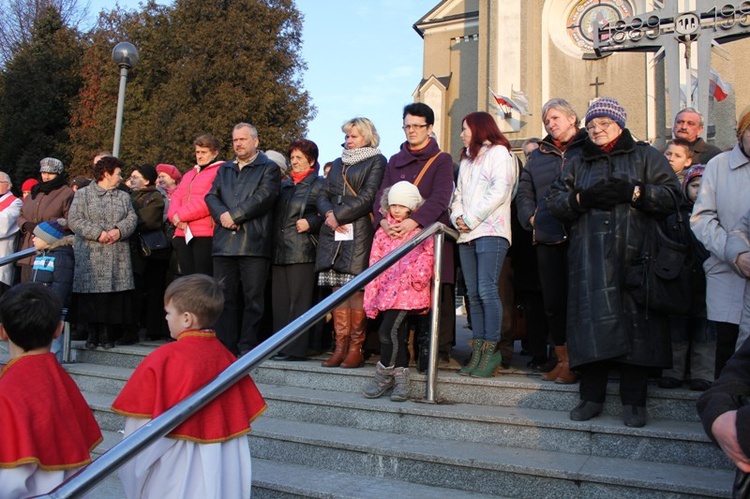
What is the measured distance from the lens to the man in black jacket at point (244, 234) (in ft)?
18.9

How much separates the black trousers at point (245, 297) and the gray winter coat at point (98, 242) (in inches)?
40.6

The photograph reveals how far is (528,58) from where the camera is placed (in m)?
22.5

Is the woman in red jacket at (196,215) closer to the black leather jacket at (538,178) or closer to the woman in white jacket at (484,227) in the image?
the woman in white jacket at (484,227)

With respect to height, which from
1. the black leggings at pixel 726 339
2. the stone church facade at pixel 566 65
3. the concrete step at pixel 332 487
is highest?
the stone church facade at pixel 566 65

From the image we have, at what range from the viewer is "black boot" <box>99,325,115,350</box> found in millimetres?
6344

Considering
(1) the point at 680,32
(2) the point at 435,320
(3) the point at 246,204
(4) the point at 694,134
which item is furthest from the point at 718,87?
(2) the point at 435,320

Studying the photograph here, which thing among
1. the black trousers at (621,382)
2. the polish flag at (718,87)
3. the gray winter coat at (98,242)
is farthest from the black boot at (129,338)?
the polish flag at (718,87)

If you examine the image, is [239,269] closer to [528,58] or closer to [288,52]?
[528,58]

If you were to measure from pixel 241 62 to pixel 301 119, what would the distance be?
2967 millimetres

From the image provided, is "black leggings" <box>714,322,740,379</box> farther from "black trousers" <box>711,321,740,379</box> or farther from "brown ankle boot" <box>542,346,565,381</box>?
"brown ankle boot" <box>542,346,565,381</box>

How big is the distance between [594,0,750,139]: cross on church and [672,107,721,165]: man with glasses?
10419mm

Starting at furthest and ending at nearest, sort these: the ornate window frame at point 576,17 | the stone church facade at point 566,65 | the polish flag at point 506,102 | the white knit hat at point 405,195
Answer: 1. the ornate window frame at point 576,17
2. the polish flag at point 506,102
3. the stone church facade at point 566,65
4. the white knit hat at point 405,195

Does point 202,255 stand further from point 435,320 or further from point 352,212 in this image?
point 435,320

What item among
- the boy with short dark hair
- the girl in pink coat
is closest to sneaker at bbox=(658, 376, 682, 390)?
the girl in pink coat
